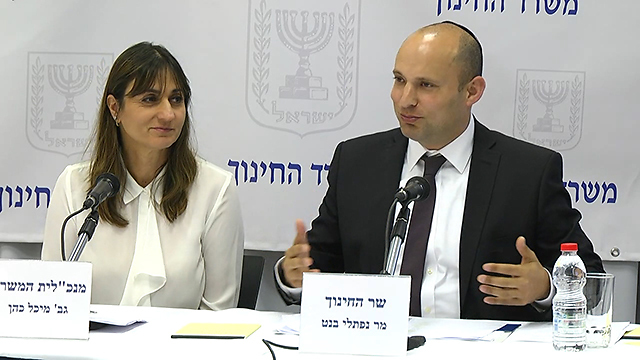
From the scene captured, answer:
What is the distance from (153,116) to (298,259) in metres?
1.00

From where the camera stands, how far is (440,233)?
2736 mm

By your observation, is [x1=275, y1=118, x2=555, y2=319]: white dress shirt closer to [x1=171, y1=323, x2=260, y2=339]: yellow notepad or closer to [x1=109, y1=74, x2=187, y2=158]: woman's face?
[x1=171, y1=323, x2=260, y2=339]: yellow notepad

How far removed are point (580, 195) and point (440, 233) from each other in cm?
119

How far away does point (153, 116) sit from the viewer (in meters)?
3.08

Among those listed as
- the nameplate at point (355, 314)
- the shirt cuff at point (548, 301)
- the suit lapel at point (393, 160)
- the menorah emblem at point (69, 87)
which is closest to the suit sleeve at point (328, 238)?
the suit lapel at point (393, 160)

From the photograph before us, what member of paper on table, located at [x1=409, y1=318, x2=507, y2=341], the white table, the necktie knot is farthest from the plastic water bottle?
the necktie knot

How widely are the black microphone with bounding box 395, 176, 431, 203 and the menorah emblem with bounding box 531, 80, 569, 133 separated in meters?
1.66

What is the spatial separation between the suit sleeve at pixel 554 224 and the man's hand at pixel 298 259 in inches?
32.5

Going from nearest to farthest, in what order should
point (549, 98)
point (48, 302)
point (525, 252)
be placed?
point (48, 302) → point (525, 252) → point (549, 98)

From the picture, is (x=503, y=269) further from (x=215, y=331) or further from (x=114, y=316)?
(x=114, y=316)

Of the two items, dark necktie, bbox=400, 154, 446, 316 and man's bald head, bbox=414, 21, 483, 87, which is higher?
man's bald head, bbox=414, 21, 483, 87

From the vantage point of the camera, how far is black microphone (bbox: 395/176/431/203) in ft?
6.88

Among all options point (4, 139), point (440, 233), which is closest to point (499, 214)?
point (440, 233)

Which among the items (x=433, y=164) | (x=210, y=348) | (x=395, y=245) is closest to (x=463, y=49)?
(x=433, y=164)
